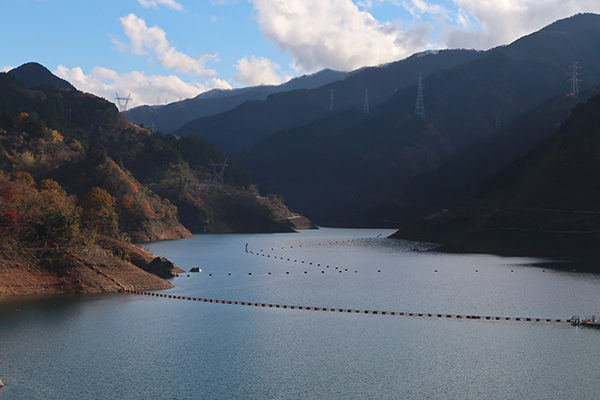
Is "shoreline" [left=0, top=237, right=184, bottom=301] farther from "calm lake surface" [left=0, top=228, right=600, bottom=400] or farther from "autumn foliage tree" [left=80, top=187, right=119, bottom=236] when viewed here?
"autumn foliage tree" [left=80, top=187, right=119, bottom=236]

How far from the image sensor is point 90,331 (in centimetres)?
4144

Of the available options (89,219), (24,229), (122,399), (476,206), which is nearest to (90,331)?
(122,399)

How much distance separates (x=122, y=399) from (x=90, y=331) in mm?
14330

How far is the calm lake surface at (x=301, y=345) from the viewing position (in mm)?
30594

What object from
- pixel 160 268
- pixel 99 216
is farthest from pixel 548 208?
pixel 99 216

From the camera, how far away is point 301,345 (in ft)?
129

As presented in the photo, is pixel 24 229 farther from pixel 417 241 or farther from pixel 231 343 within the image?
pixel 417 241

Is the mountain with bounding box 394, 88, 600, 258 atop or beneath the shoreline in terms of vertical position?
atop

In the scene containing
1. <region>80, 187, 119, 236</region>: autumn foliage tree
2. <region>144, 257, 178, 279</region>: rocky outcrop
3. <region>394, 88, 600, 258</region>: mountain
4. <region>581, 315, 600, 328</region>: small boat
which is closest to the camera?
<region>581, 315, 600, 328</region>: small boat

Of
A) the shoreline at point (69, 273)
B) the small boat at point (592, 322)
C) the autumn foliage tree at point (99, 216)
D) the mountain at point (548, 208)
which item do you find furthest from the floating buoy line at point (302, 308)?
the mountain at point (548, 208)

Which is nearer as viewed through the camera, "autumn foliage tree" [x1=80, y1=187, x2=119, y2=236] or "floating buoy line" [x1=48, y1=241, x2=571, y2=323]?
"floating buoy line" [x1=48, y1=241, x2=571, y2=323]

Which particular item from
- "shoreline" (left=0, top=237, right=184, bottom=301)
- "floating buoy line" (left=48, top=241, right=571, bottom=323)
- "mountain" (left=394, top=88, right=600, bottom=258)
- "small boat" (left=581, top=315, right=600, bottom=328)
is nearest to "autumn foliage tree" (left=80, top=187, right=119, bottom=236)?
"shoreline" (left=0, top=237, right=184, bottom=301)

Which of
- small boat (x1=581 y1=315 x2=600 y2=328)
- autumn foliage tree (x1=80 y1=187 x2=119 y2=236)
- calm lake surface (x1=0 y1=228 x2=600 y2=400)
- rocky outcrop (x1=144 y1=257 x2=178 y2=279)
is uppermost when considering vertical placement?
autumn foliage tree (x1=80 y1=187 x2=119 y2=236)

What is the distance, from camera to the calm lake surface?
100 feet
